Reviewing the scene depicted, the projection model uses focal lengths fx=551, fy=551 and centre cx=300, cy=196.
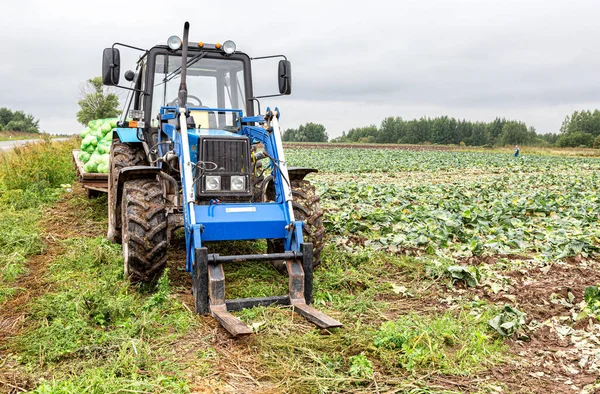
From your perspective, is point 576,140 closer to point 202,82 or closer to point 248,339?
point 202,82

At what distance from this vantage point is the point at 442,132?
110 metres

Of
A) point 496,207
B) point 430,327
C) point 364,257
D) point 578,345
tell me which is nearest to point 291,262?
point 430,327

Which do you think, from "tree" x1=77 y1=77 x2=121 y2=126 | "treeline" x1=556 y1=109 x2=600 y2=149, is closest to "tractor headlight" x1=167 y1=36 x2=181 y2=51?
"tree" x1=77 y1=77 x2=121 y2=126

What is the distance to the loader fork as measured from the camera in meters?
4.93

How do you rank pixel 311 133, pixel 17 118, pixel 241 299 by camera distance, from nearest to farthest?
pixel 241 299
pixel 17 118
pixel 311 133

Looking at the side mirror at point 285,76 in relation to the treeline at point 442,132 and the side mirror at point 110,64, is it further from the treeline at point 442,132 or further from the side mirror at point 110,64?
the treeline at point 442,132

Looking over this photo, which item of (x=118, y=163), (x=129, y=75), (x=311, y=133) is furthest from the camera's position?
(x=311, y=133)

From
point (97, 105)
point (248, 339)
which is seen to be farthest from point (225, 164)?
point (97, 105)

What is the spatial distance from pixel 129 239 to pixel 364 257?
3.06 meters

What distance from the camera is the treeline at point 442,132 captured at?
107188mm

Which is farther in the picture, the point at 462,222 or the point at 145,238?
the point at 462,222

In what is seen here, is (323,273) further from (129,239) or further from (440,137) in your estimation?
(440,137)

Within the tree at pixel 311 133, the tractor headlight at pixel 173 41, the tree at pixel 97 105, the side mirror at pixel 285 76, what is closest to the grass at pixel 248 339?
the side mirror at pixel 285 76

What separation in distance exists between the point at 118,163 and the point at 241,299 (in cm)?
353
